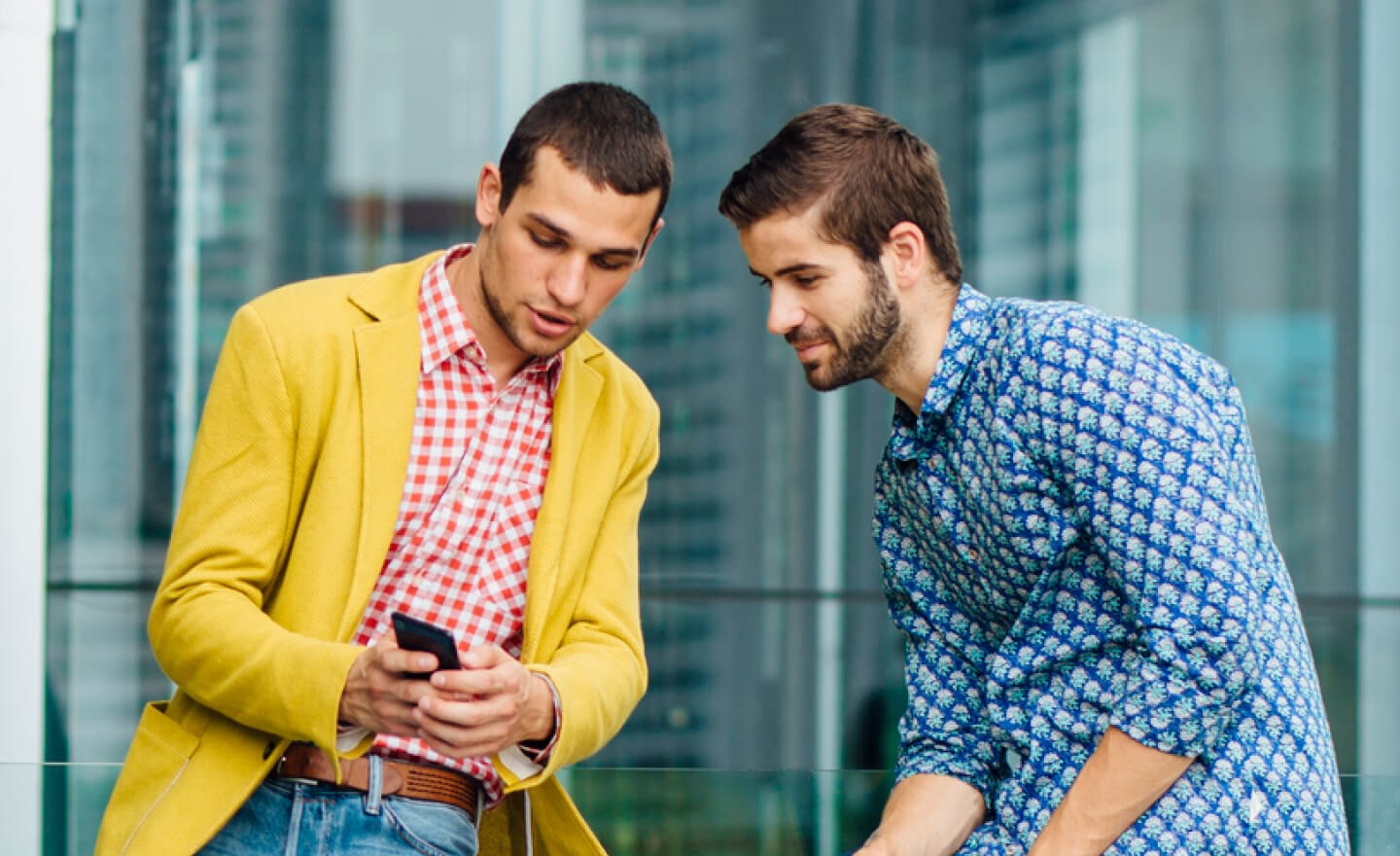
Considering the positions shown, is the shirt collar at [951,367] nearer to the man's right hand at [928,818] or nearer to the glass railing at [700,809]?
the man's right hand at [928,818]

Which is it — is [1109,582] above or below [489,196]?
below

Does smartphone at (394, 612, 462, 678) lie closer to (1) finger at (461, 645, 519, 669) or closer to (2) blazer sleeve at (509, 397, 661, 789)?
(1) finger at (461, 645, 519, 669)

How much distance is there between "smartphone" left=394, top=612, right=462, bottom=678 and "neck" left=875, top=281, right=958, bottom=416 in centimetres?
67

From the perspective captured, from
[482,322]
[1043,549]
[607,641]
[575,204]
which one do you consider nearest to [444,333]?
[482,322]

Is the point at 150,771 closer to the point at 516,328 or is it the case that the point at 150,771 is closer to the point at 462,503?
the point at 462,503

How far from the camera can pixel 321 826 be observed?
2199mm

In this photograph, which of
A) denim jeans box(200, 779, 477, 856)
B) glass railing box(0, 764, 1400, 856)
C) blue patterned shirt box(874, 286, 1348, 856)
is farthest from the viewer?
glass railing box(0, 764, 1400, 856)

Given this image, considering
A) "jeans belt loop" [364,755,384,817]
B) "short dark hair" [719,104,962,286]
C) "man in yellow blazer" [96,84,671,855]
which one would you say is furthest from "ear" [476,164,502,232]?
"jeans belt loop" [364,755,384,817]

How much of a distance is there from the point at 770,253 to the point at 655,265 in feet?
14.3

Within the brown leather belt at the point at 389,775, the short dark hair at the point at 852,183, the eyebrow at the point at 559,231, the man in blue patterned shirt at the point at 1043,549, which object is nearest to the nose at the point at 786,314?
the man in blue patterned shirt at the point at 1043,549

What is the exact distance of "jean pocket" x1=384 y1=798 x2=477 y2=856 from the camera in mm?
2207

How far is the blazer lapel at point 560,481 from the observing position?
227cm

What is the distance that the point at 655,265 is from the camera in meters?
6.61

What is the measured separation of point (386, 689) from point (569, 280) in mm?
611
